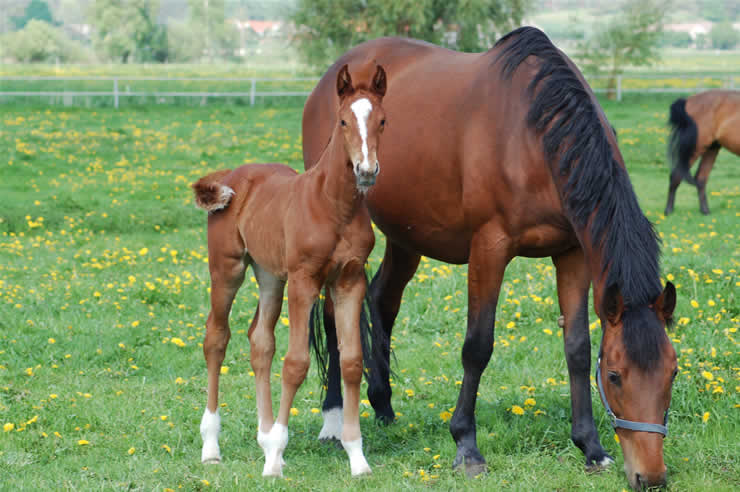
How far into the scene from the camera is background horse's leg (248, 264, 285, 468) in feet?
15.5

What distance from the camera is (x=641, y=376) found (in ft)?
12.2

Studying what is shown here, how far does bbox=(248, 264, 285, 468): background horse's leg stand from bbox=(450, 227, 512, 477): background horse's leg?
3.41ft

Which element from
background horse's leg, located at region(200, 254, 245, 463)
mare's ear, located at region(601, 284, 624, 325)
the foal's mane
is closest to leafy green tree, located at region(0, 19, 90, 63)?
background horse's leg, located at region(200, 254, 245, 463)

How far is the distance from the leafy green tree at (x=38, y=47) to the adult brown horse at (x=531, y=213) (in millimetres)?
75500

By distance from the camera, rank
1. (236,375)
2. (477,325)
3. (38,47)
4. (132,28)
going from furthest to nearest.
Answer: (132,28) → (38,47) → (236,375) → (477,325)

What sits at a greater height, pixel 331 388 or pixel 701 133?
pixel 701 133

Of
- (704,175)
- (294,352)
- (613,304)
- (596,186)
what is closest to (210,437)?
(294,352)

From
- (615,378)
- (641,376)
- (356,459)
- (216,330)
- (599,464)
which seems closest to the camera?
(641,376)

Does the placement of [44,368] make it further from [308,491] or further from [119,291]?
[308,491]

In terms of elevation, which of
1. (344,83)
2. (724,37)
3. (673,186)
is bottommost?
(673,186)

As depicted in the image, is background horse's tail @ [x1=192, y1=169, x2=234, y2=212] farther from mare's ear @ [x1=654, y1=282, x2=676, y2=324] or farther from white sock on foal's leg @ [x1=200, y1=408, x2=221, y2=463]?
mare's ear @ [x1=654, y1=282, x2=676, y2=324]

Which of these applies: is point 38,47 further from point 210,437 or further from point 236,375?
point 210,437

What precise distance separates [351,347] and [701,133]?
12.5m

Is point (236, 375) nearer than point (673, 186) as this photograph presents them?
Yes
